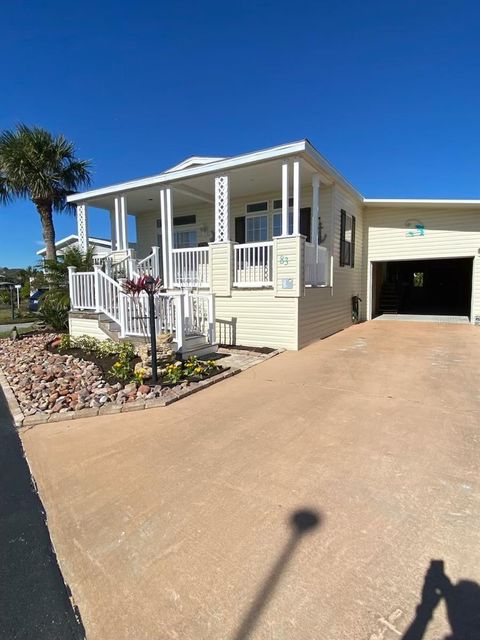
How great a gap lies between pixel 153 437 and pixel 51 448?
991 mm

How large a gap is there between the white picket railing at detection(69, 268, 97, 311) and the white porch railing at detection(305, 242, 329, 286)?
16.6 feet

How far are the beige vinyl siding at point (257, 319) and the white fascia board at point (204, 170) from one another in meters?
2.96

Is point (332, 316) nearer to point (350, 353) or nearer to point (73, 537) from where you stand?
point (350, 353)

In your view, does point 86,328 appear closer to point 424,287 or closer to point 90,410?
point 90,410

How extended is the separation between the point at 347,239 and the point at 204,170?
5.32m

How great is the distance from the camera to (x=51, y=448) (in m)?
3.41

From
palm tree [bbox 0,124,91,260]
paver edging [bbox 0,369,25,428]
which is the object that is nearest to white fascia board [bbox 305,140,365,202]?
paver edging [bbox 0,369,25,428]

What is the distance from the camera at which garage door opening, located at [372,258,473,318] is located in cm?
1689

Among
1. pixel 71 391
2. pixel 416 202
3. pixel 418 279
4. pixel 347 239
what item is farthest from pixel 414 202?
pixel 418 279

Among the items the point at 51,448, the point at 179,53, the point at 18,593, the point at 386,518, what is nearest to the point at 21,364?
the point at 51,448

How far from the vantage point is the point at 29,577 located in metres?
1.84

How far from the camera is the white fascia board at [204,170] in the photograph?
733 centimetres

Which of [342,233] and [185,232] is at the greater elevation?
[185,232]

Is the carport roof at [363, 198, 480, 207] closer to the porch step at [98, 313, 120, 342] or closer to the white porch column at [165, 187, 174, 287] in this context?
the white porch column at [165, 187, 174, 287]
